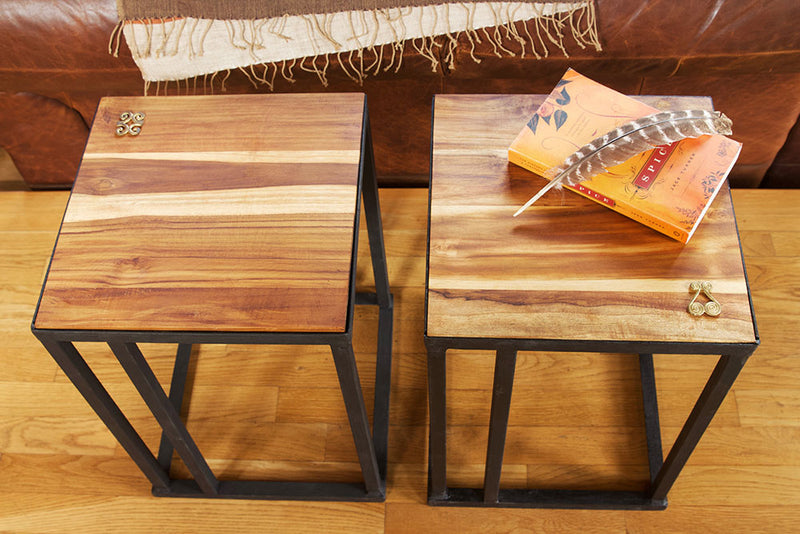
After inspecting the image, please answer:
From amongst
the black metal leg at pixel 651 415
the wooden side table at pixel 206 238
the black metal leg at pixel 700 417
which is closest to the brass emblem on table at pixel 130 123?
the wooden side table at pixel 206 238

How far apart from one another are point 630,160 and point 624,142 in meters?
0.05

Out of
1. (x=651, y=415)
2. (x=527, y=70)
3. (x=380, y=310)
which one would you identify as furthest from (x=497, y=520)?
(x=527, y=70)

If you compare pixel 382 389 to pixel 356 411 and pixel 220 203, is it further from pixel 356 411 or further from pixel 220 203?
pixel 220 203

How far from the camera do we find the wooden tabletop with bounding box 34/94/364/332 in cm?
87

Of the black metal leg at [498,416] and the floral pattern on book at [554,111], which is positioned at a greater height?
the floral pattern on book at [554,111]

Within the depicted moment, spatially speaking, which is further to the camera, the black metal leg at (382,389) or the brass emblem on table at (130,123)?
the black metal leg at (382,389)

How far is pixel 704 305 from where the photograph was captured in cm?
84

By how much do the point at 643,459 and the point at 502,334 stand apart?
0.60 meters

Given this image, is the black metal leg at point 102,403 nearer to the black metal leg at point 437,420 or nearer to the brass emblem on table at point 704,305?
the black metal leg at point 437,420

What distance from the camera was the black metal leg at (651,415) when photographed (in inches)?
48.8

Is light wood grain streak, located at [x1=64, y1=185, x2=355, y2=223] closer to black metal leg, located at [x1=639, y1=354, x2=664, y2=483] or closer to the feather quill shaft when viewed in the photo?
the feather quill shaft

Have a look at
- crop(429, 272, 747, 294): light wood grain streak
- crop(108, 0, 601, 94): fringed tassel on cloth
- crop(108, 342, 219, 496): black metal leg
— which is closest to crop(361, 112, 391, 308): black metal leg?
crop(108, 0, 601, 94): fringed tassel on cloth

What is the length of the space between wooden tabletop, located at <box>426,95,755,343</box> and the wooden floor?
520 mm

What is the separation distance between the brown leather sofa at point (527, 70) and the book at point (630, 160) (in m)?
0.35
